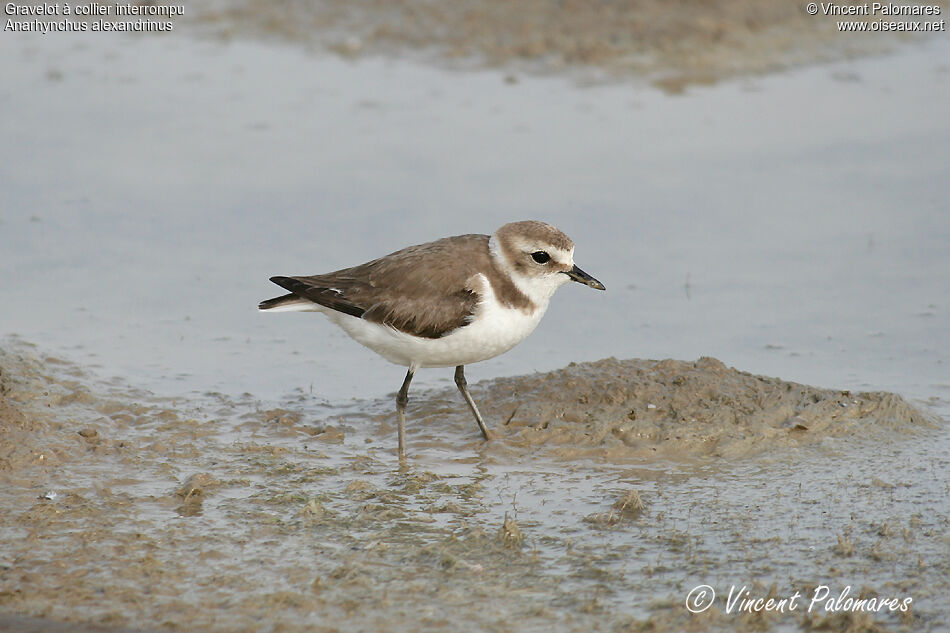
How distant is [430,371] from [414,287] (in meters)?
1.96

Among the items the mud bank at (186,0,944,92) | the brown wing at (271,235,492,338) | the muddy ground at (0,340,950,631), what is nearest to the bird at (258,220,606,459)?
the brown wing at (271,235,492,338)

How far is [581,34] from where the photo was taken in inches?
621

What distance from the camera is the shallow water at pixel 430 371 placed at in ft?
20.5

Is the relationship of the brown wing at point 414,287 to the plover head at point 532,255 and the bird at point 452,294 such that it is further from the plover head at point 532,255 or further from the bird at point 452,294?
the plover head at point 532,255

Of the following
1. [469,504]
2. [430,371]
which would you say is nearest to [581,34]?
[430,371]

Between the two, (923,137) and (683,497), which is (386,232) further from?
(923,137)

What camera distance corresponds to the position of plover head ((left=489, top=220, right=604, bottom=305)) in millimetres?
7902

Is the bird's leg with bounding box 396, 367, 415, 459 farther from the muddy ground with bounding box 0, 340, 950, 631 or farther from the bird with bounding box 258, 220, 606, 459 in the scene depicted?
the muddy ground with bounding box 0, 340, 950, 631

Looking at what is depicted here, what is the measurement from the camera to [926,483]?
7.30 m

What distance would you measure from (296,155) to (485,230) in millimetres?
2840

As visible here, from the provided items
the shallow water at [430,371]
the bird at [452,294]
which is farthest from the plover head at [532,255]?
A: the shallow water at [430,371]

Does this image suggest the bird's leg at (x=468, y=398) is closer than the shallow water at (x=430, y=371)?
No

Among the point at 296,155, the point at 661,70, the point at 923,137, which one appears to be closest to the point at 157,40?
the point at 296,155

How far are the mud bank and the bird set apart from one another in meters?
7.29
